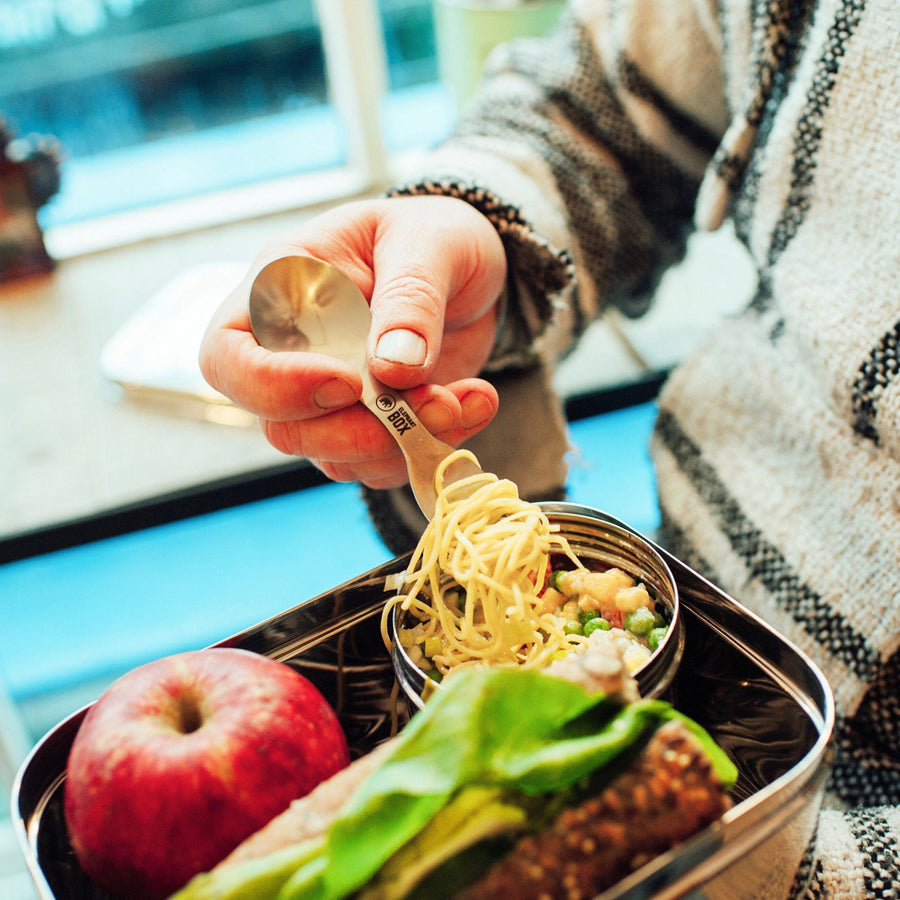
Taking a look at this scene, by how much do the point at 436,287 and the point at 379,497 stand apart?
0.18 m

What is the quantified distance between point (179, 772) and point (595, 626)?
8.2 inches

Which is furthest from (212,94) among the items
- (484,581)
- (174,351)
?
(484,581)

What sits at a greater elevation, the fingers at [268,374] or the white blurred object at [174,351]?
the fingers at [268,374]

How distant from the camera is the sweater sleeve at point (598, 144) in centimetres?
73

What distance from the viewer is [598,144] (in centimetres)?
81

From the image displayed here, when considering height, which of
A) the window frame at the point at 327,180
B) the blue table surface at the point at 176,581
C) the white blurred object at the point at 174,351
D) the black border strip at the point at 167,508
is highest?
the window frame at the point at 327,180

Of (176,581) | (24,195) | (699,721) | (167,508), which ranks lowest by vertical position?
(176,581)

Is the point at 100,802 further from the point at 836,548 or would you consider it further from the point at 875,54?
the point at 875,54

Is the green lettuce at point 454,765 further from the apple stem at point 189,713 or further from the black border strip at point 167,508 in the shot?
the black border strip at point 167,508

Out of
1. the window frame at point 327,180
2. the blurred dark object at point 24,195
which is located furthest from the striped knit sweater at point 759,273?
the blurred dark object at point 24,195

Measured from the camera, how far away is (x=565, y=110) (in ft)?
2.64

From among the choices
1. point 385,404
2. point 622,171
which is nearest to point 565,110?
point 622,171

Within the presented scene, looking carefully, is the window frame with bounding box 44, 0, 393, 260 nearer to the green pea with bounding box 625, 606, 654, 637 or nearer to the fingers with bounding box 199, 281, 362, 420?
the fingers with bounding box 199, 281, 362, 420

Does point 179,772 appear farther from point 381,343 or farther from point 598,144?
point 598,144
